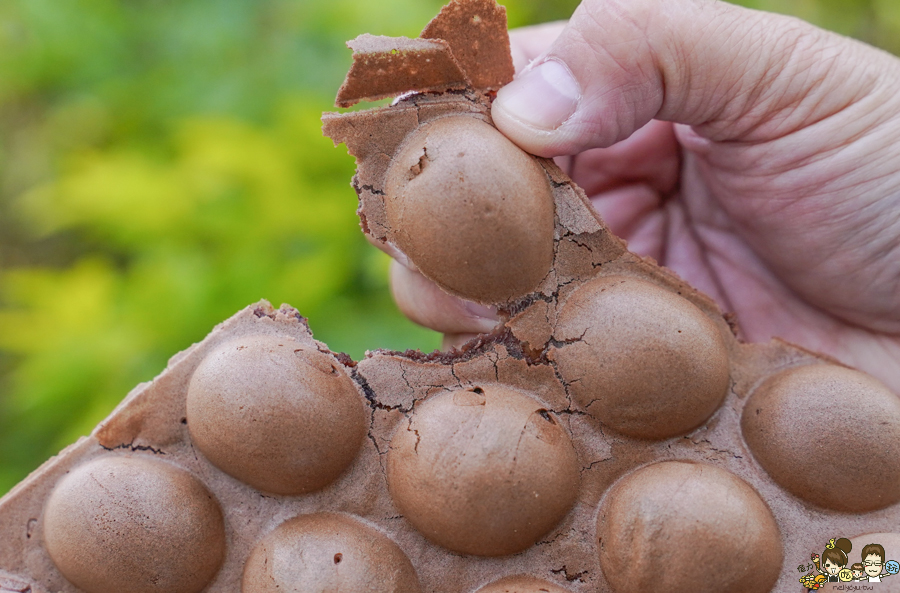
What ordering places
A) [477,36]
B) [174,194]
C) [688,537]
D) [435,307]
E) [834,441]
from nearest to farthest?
[688,537] → [834,441] → [477,36] → [435,307] → [174,194]

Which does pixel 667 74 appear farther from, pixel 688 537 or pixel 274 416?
pixel 274 416

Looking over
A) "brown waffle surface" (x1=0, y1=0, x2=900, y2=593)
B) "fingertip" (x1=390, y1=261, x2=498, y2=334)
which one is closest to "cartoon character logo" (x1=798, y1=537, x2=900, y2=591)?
"brown waffle surface" (x1=0, y1=0, x2=900, y2=593)

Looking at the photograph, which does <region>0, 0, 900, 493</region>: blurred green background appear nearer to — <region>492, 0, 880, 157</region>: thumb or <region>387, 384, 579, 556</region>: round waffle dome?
<region>387, 384, 579, 556</region>: round waffle dome

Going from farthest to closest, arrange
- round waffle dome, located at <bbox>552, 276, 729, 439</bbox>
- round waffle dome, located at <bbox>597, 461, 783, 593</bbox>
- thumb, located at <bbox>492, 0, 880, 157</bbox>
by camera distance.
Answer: thumb, located at <bbox>492, 0, 880, 157</bbox> < round waffle dome, located at <bbox>552, 276, 729, 439</bbox> < round waffle dome, located at <bbox>597, 461, 783, 593</bbox>

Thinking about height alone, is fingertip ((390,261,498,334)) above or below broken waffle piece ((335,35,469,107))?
below

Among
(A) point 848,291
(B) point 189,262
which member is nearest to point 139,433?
(B) point 189,262

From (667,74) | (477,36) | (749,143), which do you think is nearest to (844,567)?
(749,143)
